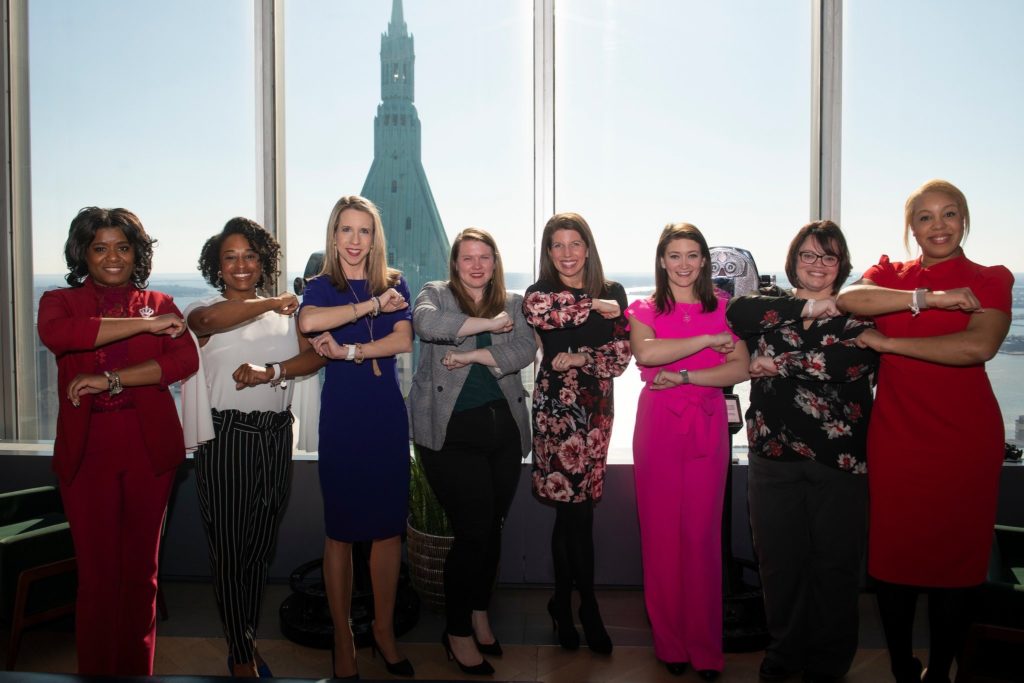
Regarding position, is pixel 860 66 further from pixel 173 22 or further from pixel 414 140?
pixel 173 22

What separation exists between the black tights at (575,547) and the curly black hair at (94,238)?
5.54ft

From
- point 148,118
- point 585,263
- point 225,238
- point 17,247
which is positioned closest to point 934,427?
point 585,263

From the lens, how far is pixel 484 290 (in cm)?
277

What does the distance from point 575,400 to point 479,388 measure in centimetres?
36

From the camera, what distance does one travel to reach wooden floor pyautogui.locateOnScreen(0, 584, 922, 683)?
2.74m

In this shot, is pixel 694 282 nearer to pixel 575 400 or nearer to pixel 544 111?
pixel 575 400

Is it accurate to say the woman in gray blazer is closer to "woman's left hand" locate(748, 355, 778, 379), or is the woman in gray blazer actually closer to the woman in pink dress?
the woman in pink dress

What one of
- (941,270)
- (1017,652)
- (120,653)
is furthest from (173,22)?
(1017,652)

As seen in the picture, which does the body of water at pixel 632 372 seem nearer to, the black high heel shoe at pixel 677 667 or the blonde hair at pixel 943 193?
the black high heel shoe at pixel 677 667

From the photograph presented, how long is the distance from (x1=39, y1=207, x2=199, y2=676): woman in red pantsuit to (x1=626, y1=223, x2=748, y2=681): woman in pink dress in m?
1.60

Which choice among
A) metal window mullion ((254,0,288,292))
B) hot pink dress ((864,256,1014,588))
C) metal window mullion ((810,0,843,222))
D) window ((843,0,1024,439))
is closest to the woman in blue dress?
metal window mullion ((254,0,288,292))

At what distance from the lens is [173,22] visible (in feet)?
12.4

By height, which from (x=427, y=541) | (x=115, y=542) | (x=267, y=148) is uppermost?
(x=267, y=148)

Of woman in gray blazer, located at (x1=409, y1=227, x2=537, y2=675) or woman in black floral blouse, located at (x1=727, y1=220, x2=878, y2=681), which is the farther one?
woman in gray blazer, located at (x1=409, y1=227, x2=537, y2=675)
